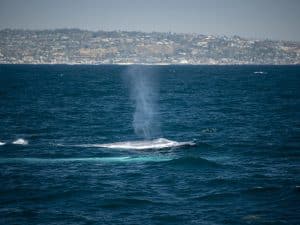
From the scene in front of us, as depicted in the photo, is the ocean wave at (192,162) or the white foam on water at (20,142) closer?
the ocean wave at (192,162)

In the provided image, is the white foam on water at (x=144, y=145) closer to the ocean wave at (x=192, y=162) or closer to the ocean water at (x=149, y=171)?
the ocean water at (x=149, y=171)

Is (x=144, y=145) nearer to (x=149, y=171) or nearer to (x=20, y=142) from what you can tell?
(x=149, y=171)

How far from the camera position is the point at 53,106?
130 m

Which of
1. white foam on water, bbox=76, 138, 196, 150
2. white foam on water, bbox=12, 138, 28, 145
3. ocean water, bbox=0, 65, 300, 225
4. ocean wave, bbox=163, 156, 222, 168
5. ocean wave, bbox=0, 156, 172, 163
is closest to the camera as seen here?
ocean water, bbox=0, 65, 300, 225

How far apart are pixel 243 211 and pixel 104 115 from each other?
75.5 metres

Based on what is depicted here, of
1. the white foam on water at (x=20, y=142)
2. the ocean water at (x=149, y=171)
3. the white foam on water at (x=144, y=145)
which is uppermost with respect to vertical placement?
the white foam on water at (x=20, y=142)

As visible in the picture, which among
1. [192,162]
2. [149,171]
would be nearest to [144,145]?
[192,162]

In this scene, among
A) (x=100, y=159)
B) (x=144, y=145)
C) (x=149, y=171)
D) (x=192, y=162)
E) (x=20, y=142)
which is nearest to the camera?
(x=149, y=171)

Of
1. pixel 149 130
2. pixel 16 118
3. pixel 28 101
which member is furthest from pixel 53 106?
pixel 149 130

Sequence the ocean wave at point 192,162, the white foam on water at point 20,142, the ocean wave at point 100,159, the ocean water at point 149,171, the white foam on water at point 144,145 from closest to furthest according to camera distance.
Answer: the ocean water at point 149,171 < the ocean wave at point 192,162 < the ocean wave at point 100,159 < the white foam on water at point 144,145 < the white foam on water at point 20,142

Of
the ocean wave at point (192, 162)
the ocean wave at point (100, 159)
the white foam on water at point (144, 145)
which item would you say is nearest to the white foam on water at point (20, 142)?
the white foam on water at point (144, 145)

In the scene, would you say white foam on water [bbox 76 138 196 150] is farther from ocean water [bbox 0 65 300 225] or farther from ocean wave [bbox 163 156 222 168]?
ocean wave [bbox 163 156 222 168]

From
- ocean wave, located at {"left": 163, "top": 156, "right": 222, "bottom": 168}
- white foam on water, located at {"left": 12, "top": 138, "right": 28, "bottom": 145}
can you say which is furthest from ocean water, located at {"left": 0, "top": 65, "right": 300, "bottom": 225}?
ocean wave, located at {"left": 163, "top": 156, "right": 222, "bottom": 168}

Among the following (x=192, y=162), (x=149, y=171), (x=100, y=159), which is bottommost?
(x=149, y=171)
